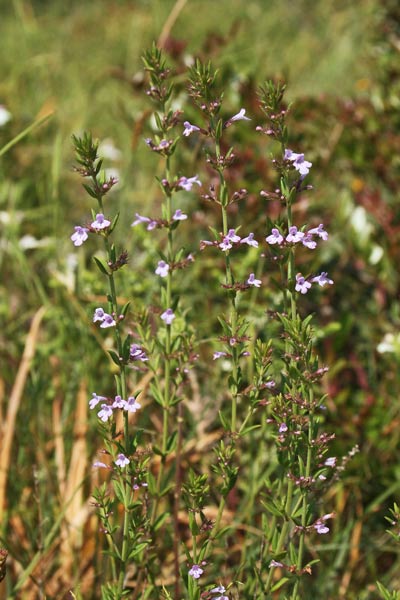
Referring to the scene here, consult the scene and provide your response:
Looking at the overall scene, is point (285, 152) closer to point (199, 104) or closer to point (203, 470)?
point (199, 104)

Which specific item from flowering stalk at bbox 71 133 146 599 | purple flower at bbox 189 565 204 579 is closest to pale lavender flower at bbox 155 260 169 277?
flowering stalk at bbox 71 133 146 599

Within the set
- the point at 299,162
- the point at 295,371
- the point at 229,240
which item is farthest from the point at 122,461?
the point at 299,162

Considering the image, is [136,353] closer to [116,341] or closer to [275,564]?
[116,341]

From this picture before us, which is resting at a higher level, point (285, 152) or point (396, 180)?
point (396, 180)

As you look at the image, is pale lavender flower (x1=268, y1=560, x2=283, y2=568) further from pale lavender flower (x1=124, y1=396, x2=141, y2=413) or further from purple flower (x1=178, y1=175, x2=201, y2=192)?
purple flower (x1=178, y1=175, x2=201, y2=192)

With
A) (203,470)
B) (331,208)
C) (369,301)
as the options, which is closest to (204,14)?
(331,208)

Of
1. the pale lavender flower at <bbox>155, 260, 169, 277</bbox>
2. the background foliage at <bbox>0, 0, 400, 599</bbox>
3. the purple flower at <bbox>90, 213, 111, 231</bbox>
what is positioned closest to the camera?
the purple flower at <bbox>90, 213, 111, 231</bbox>

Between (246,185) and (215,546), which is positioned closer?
(215,546)
